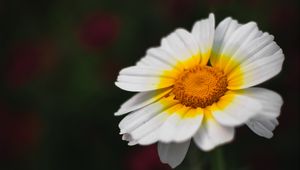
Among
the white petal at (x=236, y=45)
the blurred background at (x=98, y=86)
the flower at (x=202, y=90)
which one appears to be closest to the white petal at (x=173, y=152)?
the flower at (x=202, y=90)

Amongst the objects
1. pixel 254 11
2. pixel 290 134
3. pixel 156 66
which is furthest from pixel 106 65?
pixel 156 66

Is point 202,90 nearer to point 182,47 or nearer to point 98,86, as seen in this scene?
point 182,47

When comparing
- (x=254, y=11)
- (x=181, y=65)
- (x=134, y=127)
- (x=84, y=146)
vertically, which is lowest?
(x=134, y=127)

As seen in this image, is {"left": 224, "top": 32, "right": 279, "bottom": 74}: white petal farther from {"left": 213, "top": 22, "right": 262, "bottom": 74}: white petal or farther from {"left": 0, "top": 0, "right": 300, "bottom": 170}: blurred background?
{"left": 0, "top": 0, "right": 300, "bottom": 170}: blurred background

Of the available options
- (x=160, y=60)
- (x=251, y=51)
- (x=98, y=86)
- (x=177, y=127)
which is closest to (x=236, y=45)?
(x=251, y=51)

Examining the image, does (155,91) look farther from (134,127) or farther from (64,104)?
(64,104)
